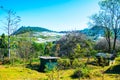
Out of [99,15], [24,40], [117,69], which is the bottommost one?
[117,69]

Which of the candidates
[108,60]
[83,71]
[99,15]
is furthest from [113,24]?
[83,71]

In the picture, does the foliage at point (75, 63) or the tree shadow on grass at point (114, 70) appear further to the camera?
the foliage at point (75, 63)

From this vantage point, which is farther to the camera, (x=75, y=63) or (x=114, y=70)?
(x=75, y=63)

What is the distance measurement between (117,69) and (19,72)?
1141 cm

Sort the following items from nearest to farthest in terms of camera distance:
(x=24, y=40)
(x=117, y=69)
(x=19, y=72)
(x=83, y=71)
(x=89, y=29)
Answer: (x=83, y=71) → (x=19, y=72) → (x=117, y=69) → (x=24, y=40) → (x=89, y=29)

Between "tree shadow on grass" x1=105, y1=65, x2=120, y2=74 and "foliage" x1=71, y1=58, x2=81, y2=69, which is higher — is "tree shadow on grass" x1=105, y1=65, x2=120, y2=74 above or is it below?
below

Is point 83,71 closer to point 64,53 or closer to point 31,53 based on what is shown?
point 64,53

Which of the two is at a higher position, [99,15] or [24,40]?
[99,15]

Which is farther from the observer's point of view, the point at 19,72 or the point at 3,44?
the point at 3,44

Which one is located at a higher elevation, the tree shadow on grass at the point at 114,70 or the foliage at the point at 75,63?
the foliage at the point at 75,63

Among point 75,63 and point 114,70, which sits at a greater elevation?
point 75,63

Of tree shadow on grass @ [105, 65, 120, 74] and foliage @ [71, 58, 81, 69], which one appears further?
foliage @ [71, 58, 81, 69]

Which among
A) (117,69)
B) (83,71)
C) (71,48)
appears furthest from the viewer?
(71,48)

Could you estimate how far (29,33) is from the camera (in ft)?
176
